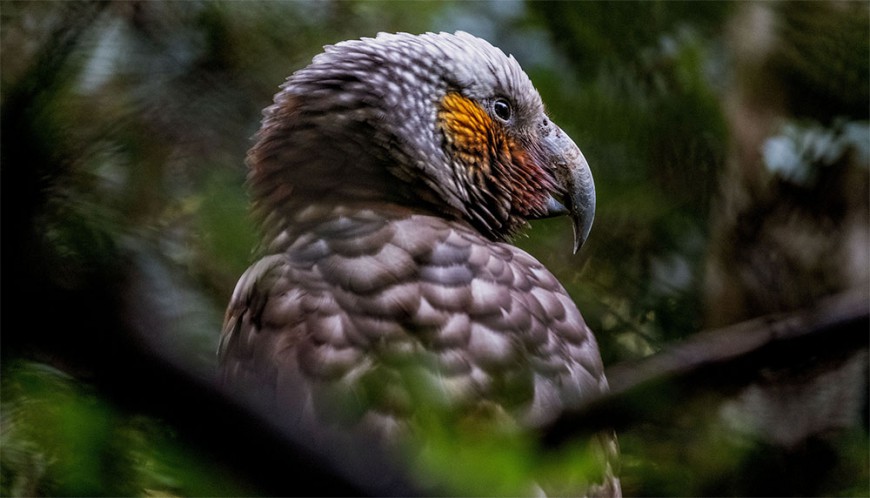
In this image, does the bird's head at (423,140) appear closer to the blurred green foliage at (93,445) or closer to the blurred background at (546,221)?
the blurred background at (546,221)

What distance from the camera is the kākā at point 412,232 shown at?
1646mm

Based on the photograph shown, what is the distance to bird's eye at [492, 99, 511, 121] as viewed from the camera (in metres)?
2.38

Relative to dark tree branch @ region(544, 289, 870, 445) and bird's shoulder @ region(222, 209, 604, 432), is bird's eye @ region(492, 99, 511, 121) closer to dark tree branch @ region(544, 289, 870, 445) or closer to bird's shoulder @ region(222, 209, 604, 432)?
bird's shoulder @ region(222, 209, 604, 432)

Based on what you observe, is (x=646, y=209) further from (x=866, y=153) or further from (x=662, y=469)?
(x=662, y=469)

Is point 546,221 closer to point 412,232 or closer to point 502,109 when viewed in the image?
point 502,109

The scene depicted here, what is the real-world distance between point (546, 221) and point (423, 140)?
75cm

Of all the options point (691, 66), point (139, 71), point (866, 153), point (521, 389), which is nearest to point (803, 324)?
point (521, 389)

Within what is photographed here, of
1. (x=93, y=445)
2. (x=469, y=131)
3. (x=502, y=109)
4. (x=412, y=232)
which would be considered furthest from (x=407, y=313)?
(x=93, y=445)

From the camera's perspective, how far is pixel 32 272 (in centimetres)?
53

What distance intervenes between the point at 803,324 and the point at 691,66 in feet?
4.82

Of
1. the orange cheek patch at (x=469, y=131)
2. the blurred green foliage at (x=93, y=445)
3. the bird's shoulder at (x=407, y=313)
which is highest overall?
the blurred green foliage at (x=93, y=445)

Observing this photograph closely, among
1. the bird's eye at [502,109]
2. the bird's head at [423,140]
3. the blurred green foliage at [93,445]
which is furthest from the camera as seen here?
the bird's eye at [502,109]

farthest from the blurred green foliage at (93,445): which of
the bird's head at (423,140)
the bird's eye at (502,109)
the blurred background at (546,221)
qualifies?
the bird's eye at (502,109)

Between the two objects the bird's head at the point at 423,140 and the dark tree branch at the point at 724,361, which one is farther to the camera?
the bird's head at the point at 423,140
